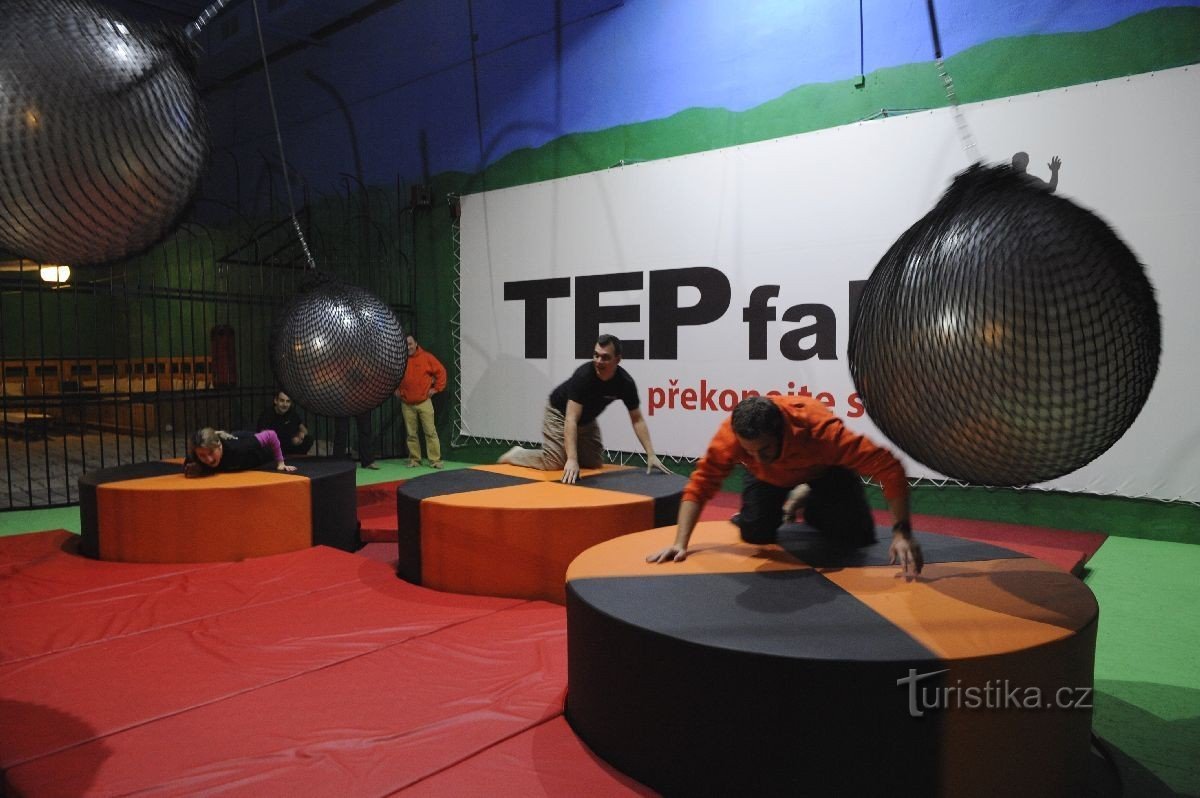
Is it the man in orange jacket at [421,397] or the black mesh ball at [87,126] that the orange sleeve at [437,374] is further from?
the black mesh ball at [87,126]

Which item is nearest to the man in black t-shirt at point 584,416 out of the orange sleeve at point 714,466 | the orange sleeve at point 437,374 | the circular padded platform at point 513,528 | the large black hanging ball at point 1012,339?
the circular padded platform at point 513,528

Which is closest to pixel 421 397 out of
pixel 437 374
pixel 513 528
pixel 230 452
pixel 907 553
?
pixel 437 374

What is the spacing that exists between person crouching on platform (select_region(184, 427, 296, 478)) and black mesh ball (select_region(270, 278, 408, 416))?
64.0 inches

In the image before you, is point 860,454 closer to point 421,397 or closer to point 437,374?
point 421,397

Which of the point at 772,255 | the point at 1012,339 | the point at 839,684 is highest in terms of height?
the point at 772,255

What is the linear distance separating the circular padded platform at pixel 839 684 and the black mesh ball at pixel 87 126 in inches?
63.9

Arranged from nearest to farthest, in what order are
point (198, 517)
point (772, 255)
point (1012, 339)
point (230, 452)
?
point (1012, 339) < point (198, 517) < point (230, 452) < point (772, 255)

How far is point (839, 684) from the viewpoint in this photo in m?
1.96

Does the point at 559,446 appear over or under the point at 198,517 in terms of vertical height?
over

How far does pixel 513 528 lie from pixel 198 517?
2.18 metres

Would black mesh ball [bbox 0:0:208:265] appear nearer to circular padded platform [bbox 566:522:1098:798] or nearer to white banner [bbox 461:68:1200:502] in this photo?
circular padded platform [bbox 566:522:1098:798]

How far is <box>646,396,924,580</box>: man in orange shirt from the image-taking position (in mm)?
2688

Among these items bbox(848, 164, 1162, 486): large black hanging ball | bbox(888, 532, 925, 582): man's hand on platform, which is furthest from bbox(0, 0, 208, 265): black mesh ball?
bbox(888, 532, 925, 582): man's hand on platform

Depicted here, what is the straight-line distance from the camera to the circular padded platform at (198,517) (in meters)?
4.91
